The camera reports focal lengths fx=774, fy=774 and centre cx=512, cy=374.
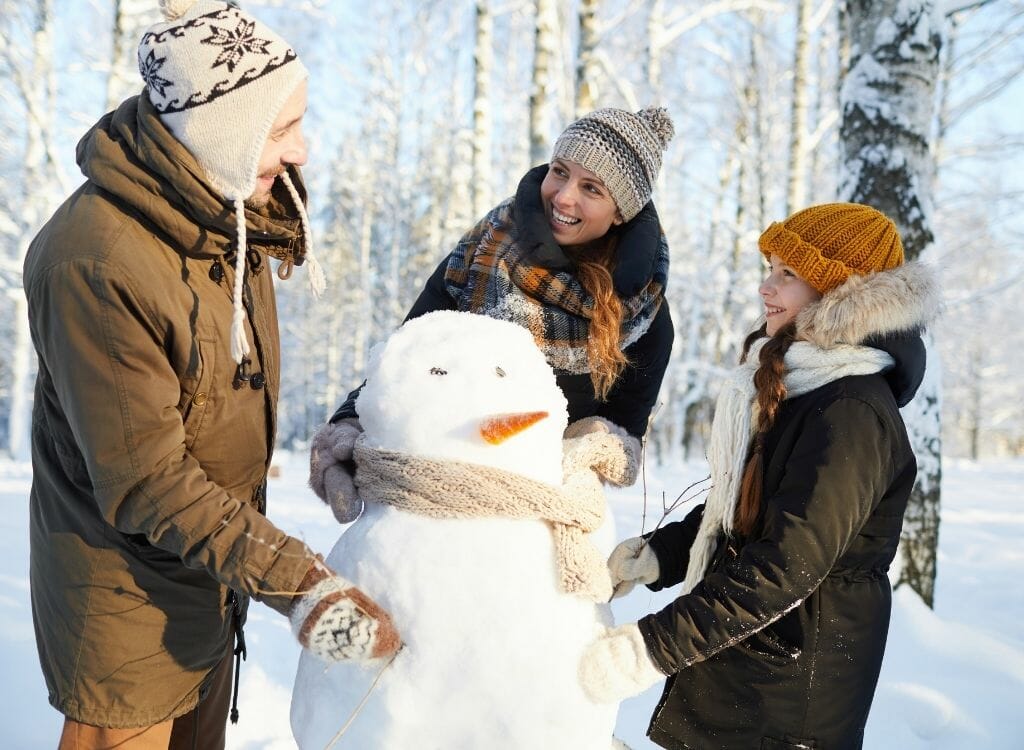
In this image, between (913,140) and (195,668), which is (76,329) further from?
(913,140)

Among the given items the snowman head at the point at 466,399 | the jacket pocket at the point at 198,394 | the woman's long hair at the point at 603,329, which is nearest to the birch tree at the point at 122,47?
the woman's long hair at the point at 603,329

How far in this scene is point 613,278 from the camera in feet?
7.25

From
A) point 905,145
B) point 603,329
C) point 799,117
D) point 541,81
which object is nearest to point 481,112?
point 541,81

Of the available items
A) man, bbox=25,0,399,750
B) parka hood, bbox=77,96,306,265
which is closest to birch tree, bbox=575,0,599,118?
man, bbox=25,0,399,750

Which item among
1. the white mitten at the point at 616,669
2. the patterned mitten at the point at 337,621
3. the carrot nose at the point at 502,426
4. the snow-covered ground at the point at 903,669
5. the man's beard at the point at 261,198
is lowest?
the snow-covered ground at the point at 903,669

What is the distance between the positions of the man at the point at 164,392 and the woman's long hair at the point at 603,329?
82cm

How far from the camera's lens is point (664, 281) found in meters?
2.32

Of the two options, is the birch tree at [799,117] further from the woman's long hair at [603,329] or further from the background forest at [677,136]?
the woman's long hair at [603,329]

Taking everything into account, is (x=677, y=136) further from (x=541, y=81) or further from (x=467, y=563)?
(x=467, y=563)

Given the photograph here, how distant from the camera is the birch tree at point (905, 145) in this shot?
161 inches

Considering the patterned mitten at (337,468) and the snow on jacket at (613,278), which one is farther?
the snow on jacket at (613,278)

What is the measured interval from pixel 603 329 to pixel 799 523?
30.5 inches

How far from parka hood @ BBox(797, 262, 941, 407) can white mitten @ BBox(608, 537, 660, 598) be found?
2.18 feet

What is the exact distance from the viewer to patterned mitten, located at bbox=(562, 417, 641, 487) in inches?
72.1
